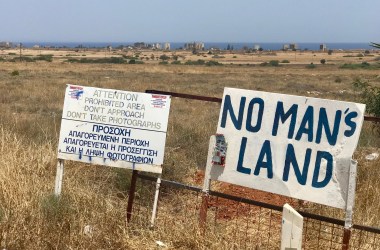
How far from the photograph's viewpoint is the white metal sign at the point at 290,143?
150 inches

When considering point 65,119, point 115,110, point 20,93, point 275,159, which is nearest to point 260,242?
point 275,159

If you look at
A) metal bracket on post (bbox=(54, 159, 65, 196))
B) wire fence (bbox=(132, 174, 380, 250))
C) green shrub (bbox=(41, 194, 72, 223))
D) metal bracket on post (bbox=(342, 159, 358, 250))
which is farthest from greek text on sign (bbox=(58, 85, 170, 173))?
metal bracket on post (bbox=(342, 159, 358, 250))

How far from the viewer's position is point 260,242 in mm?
4629

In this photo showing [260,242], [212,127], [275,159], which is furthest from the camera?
[212,127]

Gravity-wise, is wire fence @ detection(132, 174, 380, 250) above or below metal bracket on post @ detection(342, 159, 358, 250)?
below

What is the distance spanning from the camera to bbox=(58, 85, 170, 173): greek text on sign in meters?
4.62

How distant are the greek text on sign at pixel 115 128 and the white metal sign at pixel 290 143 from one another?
67cm

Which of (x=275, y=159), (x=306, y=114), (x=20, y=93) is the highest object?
(x=306, y=114)

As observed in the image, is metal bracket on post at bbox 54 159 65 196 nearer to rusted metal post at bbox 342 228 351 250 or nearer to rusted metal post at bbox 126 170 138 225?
rusted metal post at bbox 126 170 138 225

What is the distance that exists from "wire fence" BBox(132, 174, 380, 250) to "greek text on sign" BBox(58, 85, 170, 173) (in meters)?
0.29

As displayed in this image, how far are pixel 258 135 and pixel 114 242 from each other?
5.17 ft

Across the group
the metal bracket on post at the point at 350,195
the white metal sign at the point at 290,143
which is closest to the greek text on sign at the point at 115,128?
the white metal sign at the point at 290,143

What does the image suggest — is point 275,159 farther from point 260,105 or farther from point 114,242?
point 114,242

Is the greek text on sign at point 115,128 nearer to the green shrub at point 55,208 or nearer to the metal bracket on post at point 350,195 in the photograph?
the green shrub at point 55,208
